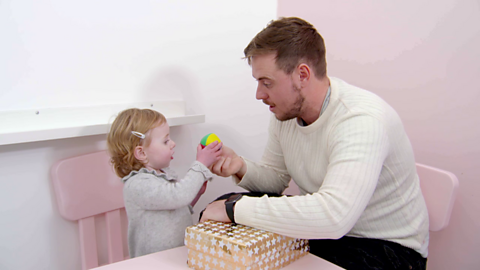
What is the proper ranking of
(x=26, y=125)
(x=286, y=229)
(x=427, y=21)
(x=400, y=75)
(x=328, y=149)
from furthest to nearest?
(x=400, y=75) < (x=427, y=21) < (x=26, y=125) < (x=328, y=149) < (x=286, y=229)

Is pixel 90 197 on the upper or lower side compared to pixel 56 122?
lower

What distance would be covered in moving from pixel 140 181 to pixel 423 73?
4.00ft

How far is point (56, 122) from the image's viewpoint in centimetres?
136

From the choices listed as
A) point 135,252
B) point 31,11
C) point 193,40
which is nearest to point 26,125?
point 31,11

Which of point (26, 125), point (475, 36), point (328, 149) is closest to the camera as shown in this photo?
point (328, 149)

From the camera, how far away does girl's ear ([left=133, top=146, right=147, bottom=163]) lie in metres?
1.27

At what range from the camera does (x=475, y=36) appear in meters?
1.43

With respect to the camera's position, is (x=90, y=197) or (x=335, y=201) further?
(x=90, y=197)

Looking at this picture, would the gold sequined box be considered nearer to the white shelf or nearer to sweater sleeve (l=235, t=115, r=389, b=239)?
sweater sleeve (l=235, t=115, r=389, b=239)

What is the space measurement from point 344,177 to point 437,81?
0.84m

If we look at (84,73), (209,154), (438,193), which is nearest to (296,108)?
(209,154)

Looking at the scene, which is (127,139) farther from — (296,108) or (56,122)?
(296,108)

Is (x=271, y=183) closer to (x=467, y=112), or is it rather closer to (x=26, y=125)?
(x=467, y=112)

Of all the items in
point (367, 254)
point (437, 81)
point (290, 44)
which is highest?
point (290, 44)
